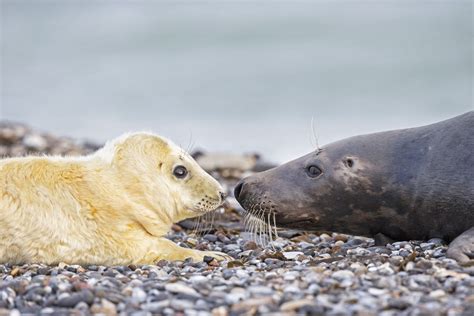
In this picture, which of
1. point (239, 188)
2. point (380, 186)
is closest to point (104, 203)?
point (239, 188)

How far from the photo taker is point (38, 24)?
145 feet

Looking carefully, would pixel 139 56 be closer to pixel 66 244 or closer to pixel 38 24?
pixel 38 24

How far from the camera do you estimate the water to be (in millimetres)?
21547

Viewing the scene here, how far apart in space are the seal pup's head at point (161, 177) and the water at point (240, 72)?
915 centimetres

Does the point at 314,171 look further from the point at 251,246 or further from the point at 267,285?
the point at 267,285

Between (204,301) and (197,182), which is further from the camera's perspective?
(197,182)

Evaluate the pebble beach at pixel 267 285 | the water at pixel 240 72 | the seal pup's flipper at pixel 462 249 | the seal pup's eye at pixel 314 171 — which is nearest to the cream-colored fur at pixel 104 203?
the pebble beach at pixel 267 285

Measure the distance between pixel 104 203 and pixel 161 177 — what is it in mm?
445

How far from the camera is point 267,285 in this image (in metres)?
5.07

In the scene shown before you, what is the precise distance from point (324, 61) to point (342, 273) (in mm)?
26183

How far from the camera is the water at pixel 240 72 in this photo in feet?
70.7

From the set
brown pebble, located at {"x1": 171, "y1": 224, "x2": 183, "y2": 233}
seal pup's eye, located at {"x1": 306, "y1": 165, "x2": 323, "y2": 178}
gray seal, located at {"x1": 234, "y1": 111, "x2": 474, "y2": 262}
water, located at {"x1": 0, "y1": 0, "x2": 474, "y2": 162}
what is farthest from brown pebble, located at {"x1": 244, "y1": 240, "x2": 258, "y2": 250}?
water, located at {"x1": 0, "y1": 0, "x2": 474, "y2": 162}

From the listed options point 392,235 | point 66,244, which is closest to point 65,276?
point 66,244

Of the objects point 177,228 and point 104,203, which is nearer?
point 104,203
